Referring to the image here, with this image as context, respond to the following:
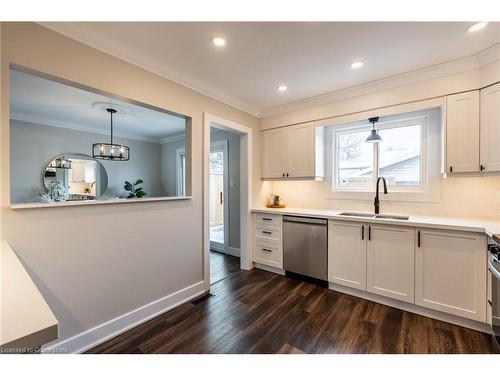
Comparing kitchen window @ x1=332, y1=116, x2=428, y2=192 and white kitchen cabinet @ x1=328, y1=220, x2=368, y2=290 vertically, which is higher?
kitchen window @ x1=332, y1=116, x2=428, y2=192

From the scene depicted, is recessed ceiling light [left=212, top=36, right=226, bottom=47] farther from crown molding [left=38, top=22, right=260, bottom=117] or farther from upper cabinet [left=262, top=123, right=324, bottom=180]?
upper cabinet [left=262, top=123, right=324, bottom=180]

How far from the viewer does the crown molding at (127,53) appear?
1.63 meters

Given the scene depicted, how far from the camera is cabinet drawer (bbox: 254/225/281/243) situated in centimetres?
323

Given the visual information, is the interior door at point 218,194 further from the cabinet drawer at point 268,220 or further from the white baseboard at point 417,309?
the white baseboard at point 417,309

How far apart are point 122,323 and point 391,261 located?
2.72 meters

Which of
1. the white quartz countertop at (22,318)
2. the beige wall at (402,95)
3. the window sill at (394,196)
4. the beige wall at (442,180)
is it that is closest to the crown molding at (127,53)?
the beige wall at (402,95)

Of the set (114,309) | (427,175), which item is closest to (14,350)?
(114,309)

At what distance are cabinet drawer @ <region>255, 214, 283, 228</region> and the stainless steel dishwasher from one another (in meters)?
0.10

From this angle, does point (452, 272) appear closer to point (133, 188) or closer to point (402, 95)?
point (402, 95)

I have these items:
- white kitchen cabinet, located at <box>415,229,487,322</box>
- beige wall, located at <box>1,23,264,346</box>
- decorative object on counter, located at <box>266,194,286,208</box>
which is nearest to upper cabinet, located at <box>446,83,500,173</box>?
white kitchen cabinet, located at <box>415,229,487,322</box>

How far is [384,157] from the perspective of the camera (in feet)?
9.79

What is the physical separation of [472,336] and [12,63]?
409 cm

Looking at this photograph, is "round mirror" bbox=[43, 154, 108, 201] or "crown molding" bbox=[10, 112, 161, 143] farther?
"round mirror" bbox=[43, 154, 108, 201]

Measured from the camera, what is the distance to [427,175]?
2643mm
